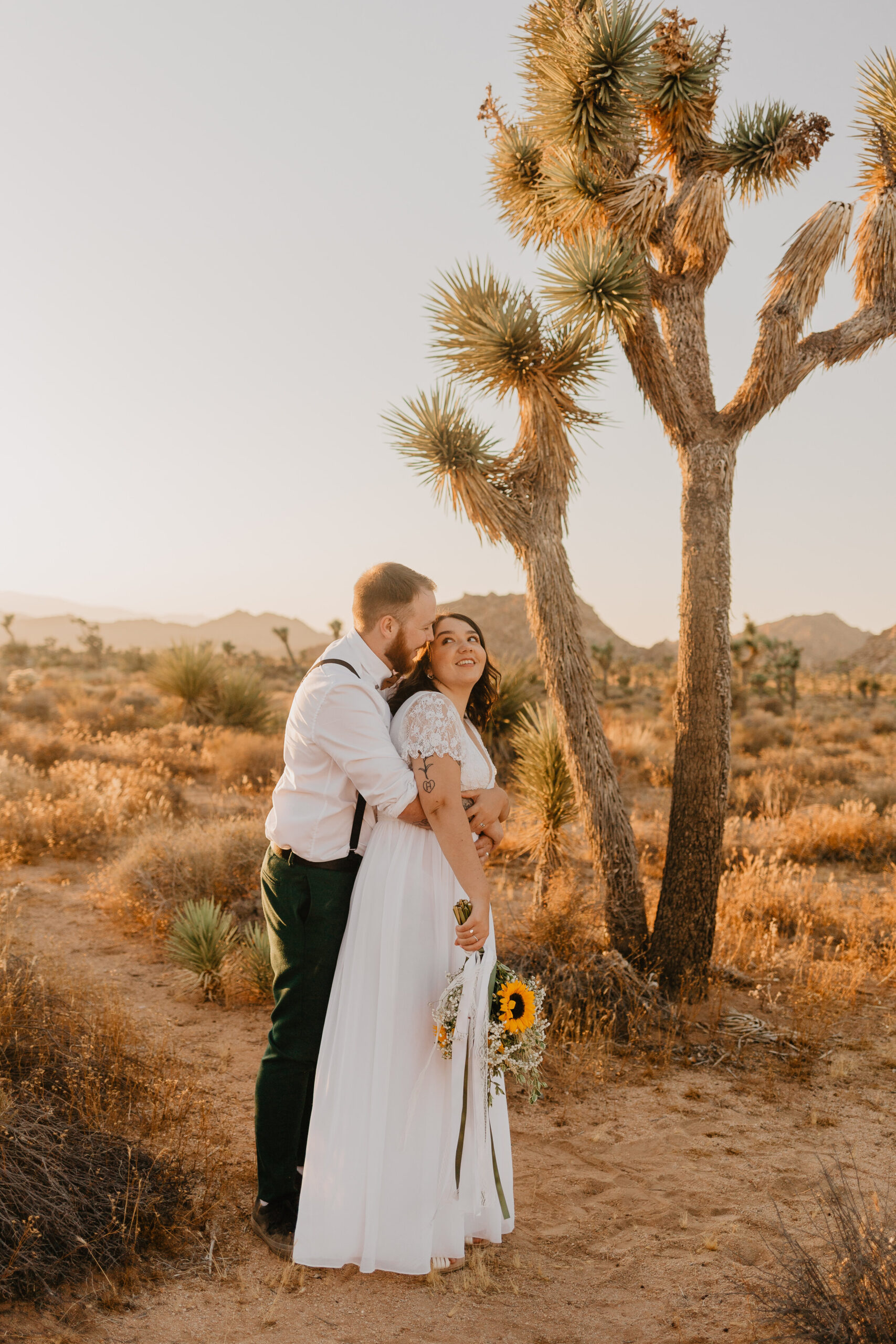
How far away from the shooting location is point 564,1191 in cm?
360

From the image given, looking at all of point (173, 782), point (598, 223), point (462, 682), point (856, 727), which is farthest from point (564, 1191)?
point (856, 727)

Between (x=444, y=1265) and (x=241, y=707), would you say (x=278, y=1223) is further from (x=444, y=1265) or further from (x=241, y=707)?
(x=241, y=707)

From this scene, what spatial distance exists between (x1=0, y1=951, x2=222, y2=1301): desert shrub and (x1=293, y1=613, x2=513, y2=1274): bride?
0.62 m

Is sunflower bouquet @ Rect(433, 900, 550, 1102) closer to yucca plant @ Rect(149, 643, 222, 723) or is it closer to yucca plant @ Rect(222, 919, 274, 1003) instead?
yucca plant @ Rect(222, 919, 274, 1003)

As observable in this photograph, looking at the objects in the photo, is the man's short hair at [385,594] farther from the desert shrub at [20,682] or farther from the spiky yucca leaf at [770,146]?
the desert shrub at [20,682]

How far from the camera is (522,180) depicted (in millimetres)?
6516

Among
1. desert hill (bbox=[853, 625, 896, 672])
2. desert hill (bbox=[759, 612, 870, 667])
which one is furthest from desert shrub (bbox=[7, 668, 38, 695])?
desert hill (bbox=[759, 612, 870, 667])

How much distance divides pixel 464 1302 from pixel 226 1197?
40.0 inches

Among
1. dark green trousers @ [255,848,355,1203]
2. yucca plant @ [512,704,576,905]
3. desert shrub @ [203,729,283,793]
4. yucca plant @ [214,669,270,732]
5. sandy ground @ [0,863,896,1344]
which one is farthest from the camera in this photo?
Result: yucca plant @ [214,669,270,732]

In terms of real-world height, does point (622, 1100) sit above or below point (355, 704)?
below

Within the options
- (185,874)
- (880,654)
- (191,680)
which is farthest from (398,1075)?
(880,654)

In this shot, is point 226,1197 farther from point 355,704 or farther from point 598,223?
point 598,223

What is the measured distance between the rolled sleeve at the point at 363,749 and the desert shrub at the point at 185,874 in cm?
447

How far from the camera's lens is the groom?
2674 mm
